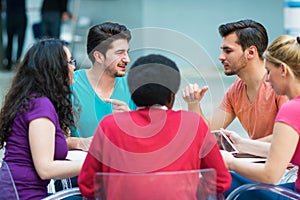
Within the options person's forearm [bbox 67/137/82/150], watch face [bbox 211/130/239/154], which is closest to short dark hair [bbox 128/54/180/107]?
watch face [bbox 211/130/239/154]

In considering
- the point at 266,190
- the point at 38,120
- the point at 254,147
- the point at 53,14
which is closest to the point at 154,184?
the point at 38,120

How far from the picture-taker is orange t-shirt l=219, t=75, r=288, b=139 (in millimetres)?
3508

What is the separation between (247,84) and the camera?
3703 mm

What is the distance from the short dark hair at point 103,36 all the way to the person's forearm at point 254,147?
3.51 ft

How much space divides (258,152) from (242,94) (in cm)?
73

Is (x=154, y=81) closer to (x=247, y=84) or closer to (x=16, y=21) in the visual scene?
(x=247, y=84)

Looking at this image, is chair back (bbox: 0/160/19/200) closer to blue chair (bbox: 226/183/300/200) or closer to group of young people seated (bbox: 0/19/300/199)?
group of young people seated (bbox: 0/19/300/199)

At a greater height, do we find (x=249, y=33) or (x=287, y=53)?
(x=287, y=53)

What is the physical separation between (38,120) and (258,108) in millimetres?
1332

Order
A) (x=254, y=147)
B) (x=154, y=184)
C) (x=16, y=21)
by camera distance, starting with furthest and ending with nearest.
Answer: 1. (x=16, y=21)
2. (x=254, y=147)
3. (x=154, y=184)

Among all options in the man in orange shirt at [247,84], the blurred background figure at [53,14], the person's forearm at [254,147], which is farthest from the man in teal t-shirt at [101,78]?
the blurred background figure at [53,14]

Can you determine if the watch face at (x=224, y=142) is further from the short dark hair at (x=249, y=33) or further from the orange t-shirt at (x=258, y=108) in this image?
the short dark hair at (x=249, y=33)

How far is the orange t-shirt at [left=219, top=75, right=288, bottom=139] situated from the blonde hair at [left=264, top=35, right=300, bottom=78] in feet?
2.42

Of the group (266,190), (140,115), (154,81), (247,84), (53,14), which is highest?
(154,81)
